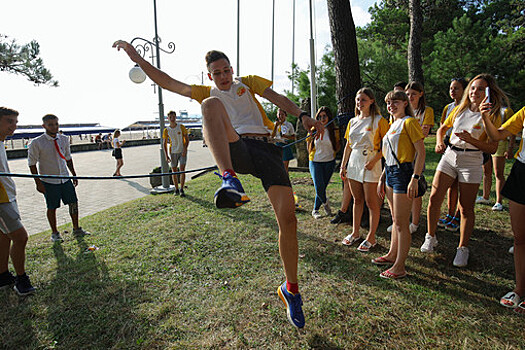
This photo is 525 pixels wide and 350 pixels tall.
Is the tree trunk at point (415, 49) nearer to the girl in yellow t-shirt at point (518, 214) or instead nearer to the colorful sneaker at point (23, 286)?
the girl in yellow t-shirt at point (518, 214)

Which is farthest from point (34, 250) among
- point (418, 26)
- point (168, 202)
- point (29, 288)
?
point (418, 26)

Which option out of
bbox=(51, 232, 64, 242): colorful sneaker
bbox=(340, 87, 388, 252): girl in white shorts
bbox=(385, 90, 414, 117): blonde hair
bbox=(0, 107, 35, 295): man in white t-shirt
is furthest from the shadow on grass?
bbox=(385, 90, 414, 117): blonde hair

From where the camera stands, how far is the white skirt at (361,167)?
397 centimetres

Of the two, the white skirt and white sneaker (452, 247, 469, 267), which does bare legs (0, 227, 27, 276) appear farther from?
white sneaker (452, 247, 469, 267)

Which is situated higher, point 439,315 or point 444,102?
point 444,102

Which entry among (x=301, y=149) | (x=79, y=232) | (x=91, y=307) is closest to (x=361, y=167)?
(x=91, y=307)

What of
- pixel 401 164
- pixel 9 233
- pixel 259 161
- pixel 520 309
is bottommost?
pixel 520 309

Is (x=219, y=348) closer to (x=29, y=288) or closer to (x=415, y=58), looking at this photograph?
(x=29, y=288)

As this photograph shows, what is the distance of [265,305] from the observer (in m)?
2.95

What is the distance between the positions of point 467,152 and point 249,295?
2945mm

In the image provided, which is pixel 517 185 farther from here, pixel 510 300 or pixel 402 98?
pixel 402 98

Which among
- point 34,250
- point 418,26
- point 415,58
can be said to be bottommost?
point 34,250

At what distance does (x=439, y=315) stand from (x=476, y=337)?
0.31m

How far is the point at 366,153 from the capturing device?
402 centimetres
